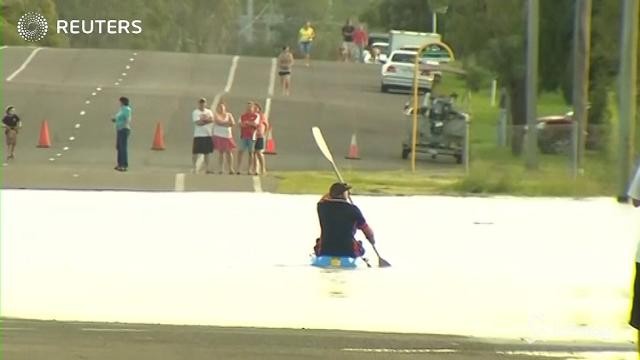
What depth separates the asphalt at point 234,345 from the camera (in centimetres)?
952

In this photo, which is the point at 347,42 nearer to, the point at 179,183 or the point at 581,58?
the point at 581,58

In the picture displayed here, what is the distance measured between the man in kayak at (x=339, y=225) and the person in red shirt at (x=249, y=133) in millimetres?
13907

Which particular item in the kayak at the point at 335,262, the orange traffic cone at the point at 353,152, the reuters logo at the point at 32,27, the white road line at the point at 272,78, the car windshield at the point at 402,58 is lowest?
the orange traffic cone at the point at 353,152

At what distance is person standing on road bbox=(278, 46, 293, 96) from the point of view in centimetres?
4472

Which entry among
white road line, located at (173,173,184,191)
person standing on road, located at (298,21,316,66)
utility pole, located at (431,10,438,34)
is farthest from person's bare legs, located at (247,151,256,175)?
utility pole, located at (431,10,438,34)

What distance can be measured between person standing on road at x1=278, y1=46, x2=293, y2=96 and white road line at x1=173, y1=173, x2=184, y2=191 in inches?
635

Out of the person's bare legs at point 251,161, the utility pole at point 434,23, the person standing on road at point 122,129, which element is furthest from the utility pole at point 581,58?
the utility pole at point 434,23

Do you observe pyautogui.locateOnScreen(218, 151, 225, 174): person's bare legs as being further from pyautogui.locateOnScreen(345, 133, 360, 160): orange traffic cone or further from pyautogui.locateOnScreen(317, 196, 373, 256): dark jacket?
pyautogui.locateOnScreen(317, 196, 373, 256): dark jacket

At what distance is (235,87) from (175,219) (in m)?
27.0

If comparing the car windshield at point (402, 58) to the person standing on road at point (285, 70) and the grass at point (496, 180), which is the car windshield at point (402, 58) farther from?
the grass at point (496, 180)

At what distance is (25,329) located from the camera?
411 inches

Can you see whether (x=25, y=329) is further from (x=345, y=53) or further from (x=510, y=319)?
(x=345, y=53)

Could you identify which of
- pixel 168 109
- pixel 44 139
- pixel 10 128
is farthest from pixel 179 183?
pixel 168 109

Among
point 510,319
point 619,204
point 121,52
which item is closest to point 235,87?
point 121,52
